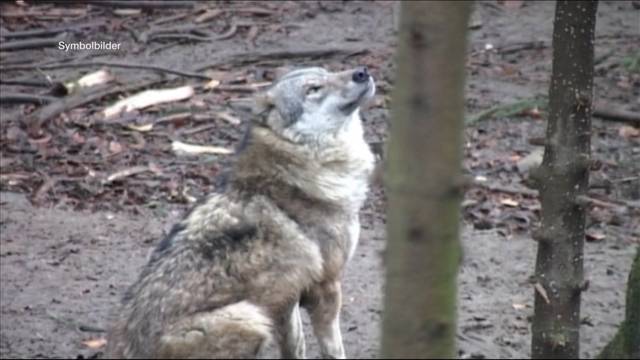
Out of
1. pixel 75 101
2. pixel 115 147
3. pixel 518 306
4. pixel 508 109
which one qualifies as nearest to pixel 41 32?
pixel 75 101

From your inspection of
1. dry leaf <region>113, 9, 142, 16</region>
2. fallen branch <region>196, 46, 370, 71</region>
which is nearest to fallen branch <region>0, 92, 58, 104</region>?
fallen branch <region>196, 46, 370, 71</region>

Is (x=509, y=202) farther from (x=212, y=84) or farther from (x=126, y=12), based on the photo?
(x=126, y=12)

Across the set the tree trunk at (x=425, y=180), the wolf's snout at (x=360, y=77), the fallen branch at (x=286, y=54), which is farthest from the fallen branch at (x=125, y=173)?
the tree trunk at (x=425, y=180)

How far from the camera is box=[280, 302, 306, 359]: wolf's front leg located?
5.50m

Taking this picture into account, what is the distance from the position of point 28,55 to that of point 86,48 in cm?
61

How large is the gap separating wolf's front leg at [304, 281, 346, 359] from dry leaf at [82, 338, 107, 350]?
130 cm

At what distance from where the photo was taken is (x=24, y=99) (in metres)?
11.4

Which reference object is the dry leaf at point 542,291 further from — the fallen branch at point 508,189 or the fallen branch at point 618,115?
the fallen branch at point 618,115

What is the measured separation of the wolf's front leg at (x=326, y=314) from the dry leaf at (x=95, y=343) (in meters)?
1.30

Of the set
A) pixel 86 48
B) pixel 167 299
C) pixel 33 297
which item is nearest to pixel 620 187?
pixel 33 297

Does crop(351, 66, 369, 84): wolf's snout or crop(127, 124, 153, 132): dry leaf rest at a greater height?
crop(351, 66, 369, 84): wolf's snout

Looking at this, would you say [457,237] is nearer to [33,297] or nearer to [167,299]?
[167,299]

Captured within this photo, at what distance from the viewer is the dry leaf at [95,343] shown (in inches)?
255

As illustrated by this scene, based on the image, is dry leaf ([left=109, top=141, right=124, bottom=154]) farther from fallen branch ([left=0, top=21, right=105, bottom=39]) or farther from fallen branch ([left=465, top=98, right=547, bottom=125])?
fallen branch ([left=0, top=21, right=105, bottom=39])
